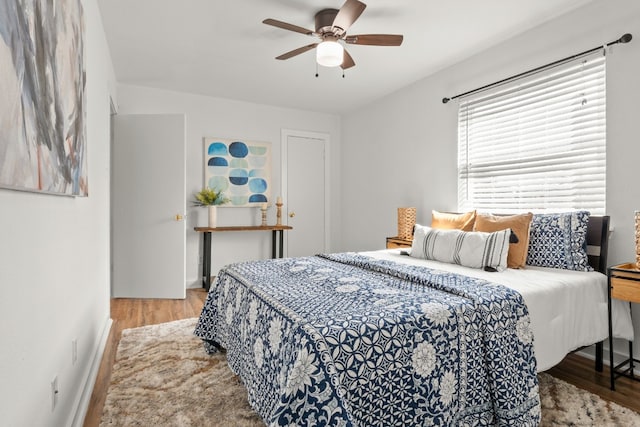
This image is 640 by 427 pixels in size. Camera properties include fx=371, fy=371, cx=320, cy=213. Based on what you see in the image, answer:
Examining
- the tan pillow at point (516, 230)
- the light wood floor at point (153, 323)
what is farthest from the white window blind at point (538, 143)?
the light wood floor at point (153, 323)

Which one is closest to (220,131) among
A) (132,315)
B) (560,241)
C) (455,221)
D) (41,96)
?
(132,315)

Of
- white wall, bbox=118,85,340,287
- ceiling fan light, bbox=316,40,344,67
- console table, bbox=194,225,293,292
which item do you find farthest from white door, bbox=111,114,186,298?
ceiling fan light, bbox=316,40,344,67

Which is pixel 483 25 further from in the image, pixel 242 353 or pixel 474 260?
pixel 242 353

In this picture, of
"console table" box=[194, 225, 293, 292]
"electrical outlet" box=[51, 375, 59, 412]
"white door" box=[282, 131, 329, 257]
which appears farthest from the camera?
"white door" box=[282, 131, 329, 257]

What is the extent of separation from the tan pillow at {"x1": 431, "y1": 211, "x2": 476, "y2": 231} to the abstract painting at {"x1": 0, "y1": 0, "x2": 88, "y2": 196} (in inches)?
106

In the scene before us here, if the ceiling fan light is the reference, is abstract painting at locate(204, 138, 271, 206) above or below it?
below

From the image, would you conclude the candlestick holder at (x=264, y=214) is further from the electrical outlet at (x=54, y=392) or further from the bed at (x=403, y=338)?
the electrical outlet at (x=54, y=392)

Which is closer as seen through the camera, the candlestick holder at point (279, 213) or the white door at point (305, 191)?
the candlestick holder at point (279, 213)

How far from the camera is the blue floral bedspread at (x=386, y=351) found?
4.16 feet

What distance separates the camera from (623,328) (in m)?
2.26

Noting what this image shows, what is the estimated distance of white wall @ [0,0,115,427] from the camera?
39.2 inches

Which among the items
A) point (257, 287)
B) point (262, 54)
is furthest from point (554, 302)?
point (262, 54)

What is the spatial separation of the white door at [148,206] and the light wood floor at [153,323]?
25cm

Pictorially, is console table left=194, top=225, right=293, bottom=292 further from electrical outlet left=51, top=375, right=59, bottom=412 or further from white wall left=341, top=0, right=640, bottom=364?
electrical outlet left=51, top=375, right=59, bottom=412
